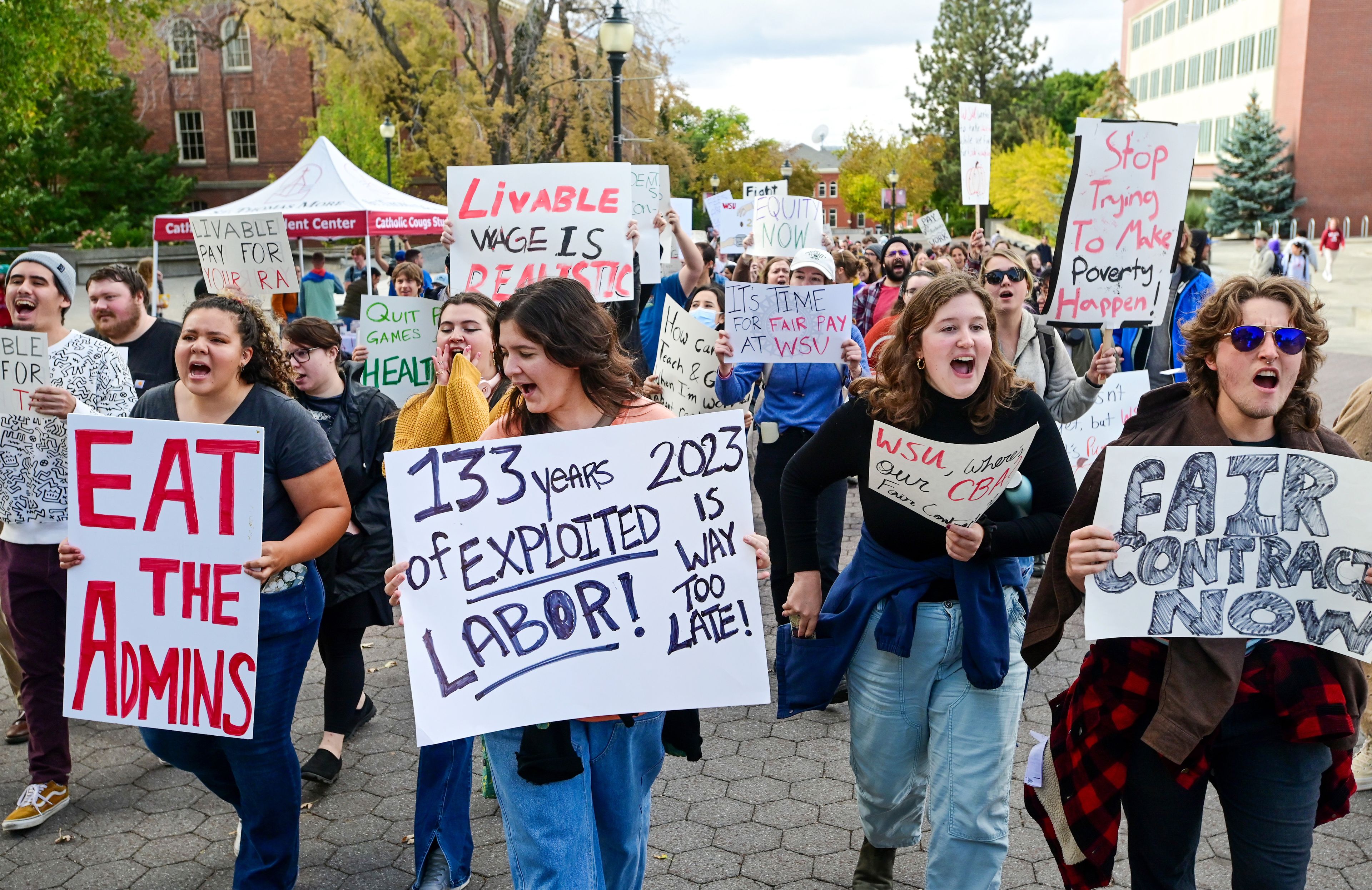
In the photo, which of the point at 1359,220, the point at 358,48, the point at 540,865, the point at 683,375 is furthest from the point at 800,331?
the point at 1359,220

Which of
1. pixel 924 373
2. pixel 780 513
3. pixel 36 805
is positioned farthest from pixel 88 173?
pixel 924 373

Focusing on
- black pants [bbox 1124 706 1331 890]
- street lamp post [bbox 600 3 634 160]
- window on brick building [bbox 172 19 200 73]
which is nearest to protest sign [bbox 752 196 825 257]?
street lamp post [bbox 600 3 634 160]

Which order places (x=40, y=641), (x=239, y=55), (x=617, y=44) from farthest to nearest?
(x=239, y=55), (x=617, y=44), (x=40, y=641)

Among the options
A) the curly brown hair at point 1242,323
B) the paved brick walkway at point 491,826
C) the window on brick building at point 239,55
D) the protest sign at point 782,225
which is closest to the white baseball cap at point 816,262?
the paved brick walkway at point 491,826

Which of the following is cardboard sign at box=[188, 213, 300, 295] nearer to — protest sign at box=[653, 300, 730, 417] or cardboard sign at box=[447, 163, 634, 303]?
cardboard sign at box=[447, 163, 634, 303]

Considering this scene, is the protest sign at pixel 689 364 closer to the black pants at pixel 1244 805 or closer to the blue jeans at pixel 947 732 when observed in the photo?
the blue jeans at pixel 947 732

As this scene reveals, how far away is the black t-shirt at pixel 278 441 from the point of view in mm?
3547

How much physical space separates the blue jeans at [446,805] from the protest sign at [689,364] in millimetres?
2979

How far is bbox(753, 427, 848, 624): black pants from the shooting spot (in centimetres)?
567

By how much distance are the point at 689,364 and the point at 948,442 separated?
3.40m

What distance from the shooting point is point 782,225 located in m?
A: 10.8

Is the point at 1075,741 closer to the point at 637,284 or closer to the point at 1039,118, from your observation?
the point at 637,284

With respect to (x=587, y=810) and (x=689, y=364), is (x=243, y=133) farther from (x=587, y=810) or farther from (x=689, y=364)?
(x=587, y=810)

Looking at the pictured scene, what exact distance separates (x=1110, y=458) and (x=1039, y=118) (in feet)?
253
